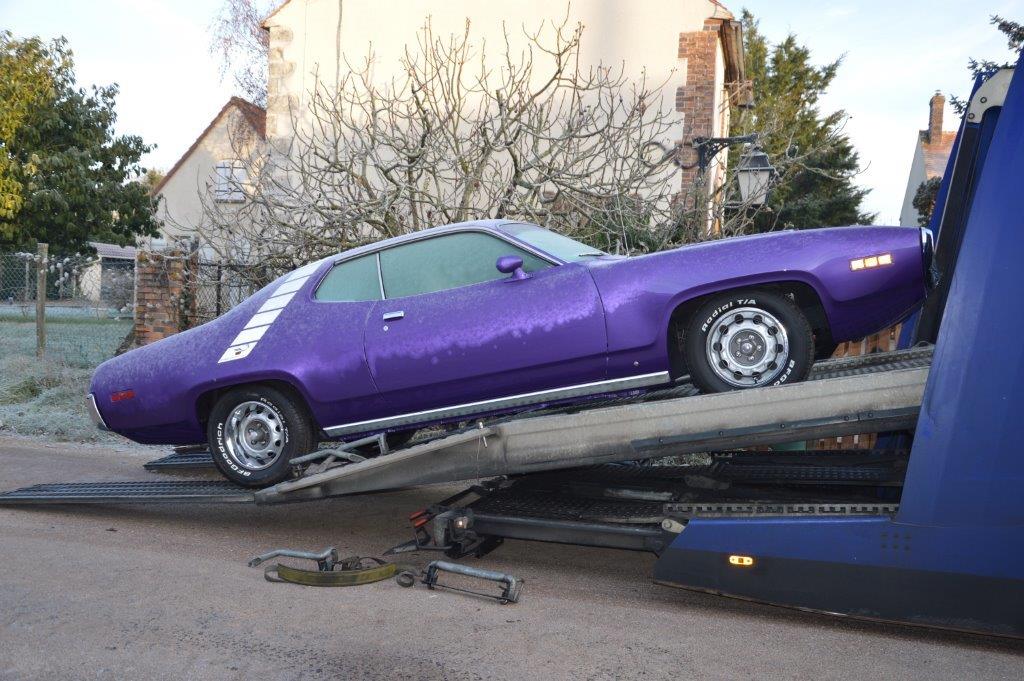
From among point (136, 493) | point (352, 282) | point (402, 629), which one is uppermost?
point (352, 282)

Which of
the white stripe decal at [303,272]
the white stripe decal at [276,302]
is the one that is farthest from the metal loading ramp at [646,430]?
the white stripe decal at [303,272]

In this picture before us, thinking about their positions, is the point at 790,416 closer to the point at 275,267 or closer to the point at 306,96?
the point at 275,267

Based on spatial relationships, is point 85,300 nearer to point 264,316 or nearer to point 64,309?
point 64,309

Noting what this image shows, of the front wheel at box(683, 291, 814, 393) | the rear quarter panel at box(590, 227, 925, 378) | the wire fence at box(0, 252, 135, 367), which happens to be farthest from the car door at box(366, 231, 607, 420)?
the wire fence at box(0, 252, 135, 367)

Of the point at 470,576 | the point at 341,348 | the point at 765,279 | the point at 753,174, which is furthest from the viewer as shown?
the point at 753,174

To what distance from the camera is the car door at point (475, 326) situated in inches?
200

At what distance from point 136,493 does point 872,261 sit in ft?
14.8

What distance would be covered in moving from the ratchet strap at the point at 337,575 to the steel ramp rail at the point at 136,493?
2.60 ft

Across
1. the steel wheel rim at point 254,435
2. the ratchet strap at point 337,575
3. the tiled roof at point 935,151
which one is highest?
the tiled roof at point 935,151

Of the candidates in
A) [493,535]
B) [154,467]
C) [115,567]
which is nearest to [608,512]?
[493,535]

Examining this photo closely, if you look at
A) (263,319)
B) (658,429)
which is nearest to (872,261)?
(658,429)

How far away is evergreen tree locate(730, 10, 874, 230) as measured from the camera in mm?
30422

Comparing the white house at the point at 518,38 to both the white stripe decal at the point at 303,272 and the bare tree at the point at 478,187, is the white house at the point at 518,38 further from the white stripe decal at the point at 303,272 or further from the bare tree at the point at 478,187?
the white stripe decal at the point at 303,272

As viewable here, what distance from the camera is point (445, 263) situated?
221 inches
